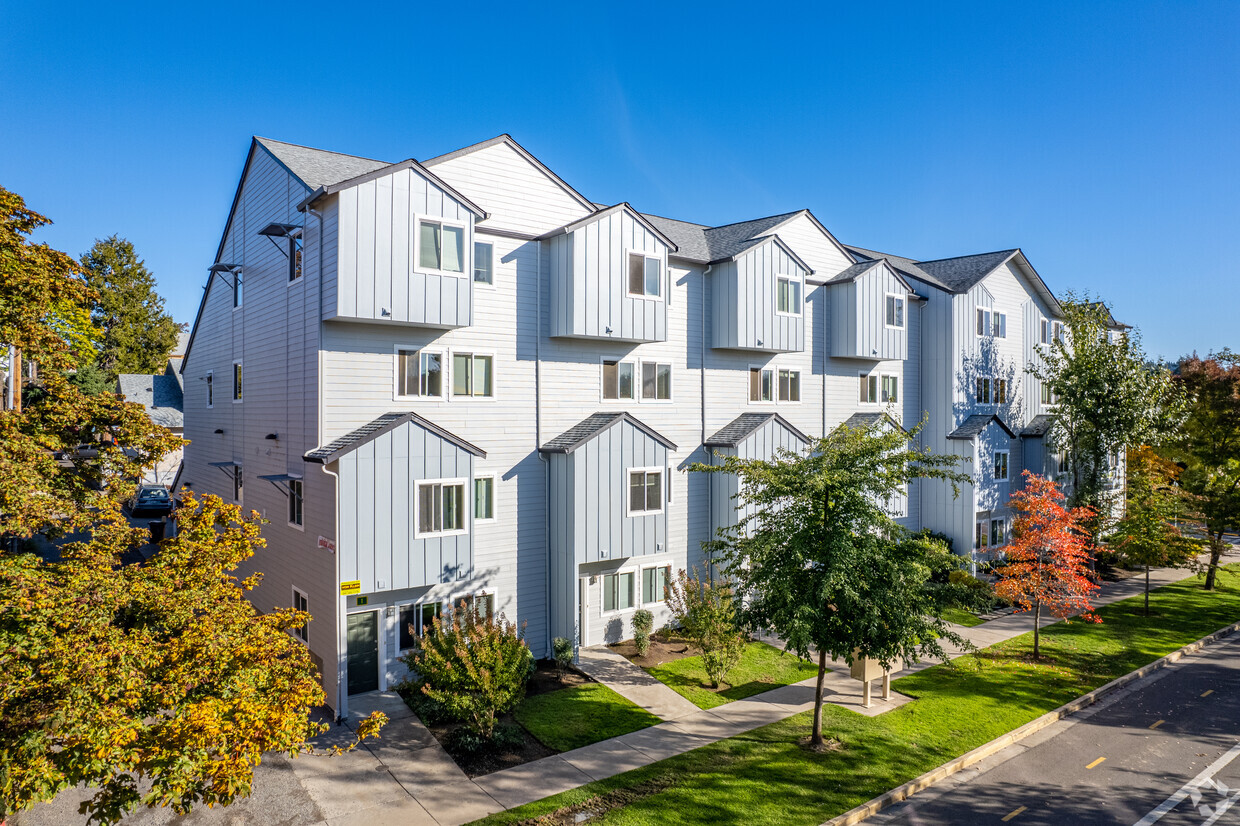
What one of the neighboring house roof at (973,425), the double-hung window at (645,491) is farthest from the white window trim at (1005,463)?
the double-hung window at (645,491)

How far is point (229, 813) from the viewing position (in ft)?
37.1

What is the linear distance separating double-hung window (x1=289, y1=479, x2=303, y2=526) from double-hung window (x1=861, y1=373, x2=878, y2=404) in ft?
64.9

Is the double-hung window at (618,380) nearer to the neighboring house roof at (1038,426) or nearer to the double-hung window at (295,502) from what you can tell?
the double-hung window at (295,502)

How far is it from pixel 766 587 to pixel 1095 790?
6.48 m

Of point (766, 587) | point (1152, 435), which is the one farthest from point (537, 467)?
point (1152, 435)

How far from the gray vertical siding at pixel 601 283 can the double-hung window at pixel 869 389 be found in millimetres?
10722

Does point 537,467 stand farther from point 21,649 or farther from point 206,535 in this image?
point 21,649

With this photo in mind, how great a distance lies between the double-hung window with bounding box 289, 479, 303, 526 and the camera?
1689 centimetres

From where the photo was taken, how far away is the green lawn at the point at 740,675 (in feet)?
53.5

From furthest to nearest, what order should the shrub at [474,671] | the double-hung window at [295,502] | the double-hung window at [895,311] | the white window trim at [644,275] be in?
the double-hung window at [895,311], the white window trim at [644,275], the double-hung window at [295,502], the shrub at [474,671]

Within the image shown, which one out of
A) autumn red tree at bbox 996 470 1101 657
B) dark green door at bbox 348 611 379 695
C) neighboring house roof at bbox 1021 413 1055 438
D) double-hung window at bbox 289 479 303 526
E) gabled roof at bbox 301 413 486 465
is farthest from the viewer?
neighboring house roof at bbox 1021 413 1055 438

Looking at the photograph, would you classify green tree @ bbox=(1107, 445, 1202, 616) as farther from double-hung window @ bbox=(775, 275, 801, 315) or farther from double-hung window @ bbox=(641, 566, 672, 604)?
double-hung window @ bbox=(641, 566, 672, 604)

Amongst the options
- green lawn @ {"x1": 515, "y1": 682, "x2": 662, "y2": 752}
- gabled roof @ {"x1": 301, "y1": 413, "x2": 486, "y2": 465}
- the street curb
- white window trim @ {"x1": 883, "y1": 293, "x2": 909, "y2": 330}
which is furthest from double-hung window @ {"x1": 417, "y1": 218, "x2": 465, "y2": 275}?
white window trim @ {"x1": 883, "y1": 293, "x2": 909, "y2": 330}

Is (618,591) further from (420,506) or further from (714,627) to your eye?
(420,506)
